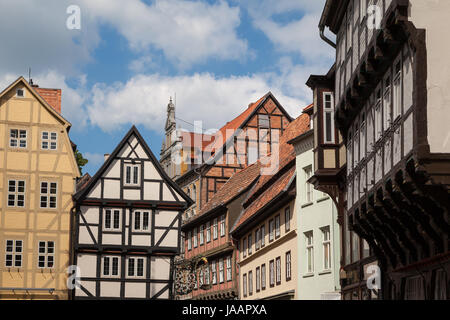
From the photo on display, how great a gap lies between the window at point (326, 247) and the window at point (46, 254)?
15.1m

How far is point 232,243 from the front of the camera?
173ft

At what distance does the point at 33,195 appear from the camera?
42.6 m

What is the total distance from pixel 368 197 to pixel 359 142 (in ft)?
9.59

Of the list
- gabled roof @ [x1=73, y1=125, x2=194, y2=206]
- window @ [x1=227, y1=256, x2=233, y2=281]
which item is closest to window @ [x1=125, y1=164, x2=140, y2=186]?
gabled roof @ [x1=73, y1=125, x2=194, y2=206]

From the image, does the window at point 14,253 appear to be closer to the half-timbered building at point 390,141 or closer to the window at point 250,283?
the window at point 250,283

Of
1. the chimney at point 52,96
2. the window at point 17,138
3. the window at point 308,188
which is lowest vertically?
the window at point 308,188

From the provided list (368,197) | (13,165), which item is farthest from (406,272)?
(13,165)

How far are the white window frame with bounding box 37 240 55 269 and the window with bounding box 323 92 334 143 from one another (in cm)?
1904

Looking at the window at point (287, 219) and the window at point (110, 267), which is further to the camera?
the window at point (110, 267)

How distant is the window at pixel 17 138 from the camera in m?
43.0

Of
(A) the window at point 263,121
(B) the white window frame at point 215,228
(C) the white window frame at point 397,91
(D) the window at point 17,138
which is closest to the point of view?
(C) the white window frame at point 397,91

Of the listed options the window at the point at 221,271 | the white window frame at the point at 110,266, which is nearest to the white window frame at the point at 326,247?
the white window frame at the point at 110,266

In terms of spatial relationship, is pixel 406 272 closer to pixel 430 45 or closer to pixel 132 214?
pixel 430 45

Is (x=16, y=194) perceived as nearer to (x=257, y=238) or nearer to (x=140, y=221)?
(x=140, y=221)
